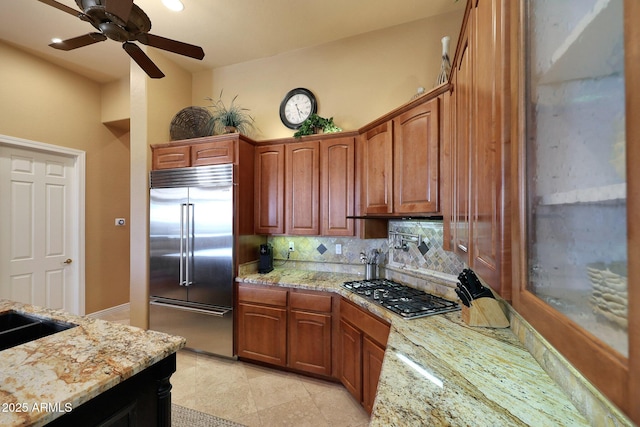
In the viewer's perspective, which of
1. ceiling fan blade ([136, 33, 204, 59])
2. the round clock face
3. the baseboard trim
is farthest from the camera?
the baseboard trim

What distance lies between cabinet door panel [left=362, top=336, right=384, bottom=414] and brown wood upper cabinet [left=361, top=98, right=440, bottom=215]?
1.01 m

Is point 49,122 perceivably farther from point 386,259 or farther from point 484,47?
point 484,47

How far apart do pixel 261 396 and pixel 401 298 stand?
58.0 inches

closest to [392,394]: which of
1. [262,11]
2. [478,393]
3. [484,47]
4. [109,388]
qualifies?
[478,393]

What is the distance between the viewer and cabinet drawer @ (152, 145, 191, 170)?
294 centimetres

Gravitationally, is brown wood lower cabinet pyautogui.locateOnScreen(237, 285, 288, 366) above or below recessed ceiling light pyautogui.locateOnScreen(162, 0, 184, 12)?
below

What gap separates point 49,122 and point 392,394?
475cm

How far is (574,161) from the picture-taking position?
0.51m

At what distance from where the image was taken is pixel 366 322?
6.27 feet

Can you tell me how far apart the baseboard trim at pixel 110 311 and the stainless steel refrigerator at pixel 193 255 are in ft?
4.89

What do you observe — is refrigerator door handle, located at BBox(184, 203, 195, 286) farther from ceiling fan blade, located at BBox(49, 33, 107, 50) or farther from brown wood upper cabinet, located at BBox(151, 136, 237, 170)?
ceiling fan blade, located at BBox(49, 33, 107, 50)

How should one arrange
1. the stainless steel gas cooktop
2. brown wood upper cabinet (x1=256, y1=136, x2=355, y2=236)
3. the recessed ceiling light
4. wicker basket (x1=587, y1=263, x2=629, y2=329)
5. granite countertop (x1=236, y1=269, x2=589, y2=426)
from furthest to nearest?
brown wood upper cabinet (x1=256, y1=136, x2=355, y2=236) < the recessed ceiling light < the stainless steel gas cooktop < granite countertop (x1=236, y1=269, x2=589, y2=426) < wicker basket (x1=587, y1=263, x2=629, y2=329)

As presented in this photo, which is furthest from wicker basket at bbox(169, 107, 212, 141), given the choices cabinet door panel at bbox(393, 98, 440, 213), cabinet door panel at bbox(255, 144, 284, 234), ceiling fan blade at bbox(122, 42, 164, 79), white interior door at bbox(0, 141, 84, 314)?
cabinet door panel at bbox(393, 98, 440, 213)

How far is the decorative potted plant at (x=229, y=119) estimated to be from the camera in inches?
119
